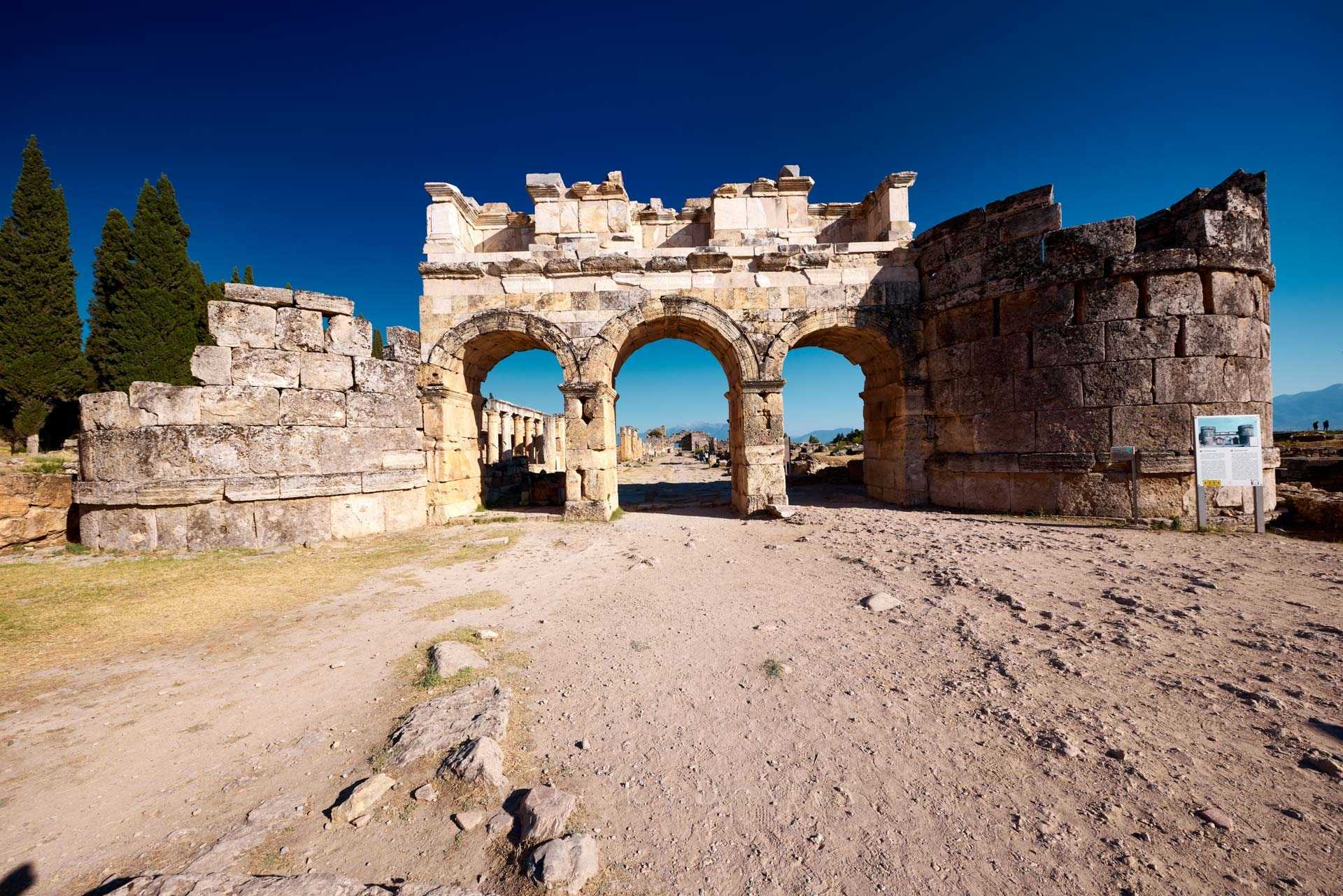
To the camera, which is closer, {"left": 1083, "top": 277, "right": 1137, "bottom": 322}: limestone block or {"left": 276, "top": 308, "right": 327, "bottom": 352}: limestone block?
{"left": 276, "top": 308, "right": 327, "bottom": 352}: limestone block

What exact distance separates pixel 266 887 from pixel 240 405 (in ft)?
22.8

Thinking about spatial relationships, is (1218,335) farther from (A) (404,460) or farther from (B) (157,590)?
(B) (157,590)

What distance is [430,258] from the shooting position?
29.2 feet

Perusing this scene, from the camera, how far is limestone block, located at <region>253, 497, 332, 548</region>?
246 inches

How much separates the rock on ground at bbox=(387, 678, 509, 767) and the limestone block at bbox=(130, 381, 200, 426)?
636 cm

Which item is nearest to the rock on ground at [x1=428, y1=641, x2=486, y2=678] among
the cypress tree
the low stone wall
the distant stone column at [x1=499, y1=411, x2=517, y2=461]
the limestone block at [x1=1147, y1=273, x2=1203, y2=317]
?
the low stone wall

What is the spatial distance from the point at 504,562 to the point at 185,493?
430 centimetres

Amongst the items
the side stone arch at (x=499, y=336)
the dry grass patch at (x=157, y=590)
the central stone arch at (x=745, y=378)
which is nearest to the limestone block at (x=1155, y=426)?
the central stone arch at (x=745, y=378)

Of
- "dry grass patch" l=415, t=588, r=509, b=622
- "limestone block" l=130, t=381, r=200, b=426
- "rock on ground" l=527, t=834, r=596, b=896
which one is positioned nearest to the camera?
"rock on ground" l=527, t=834, r=596, b=896

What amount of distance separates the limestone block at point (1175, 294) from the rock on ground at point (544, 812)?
9.41 m

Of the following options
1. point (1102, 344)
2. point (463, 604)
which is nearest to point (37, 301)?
point (463, 604)

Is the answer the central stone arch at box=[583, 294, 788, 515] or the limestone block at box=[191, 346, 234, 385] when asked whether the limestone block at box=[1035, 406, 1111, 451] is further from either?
the limestone block at box=[191, 346, 234, 385]

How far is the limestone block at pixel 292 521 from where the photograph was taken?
626 cm

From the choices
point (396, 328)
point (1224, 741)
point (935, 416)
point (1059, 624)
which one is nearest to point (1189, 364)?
point (935, 416)
